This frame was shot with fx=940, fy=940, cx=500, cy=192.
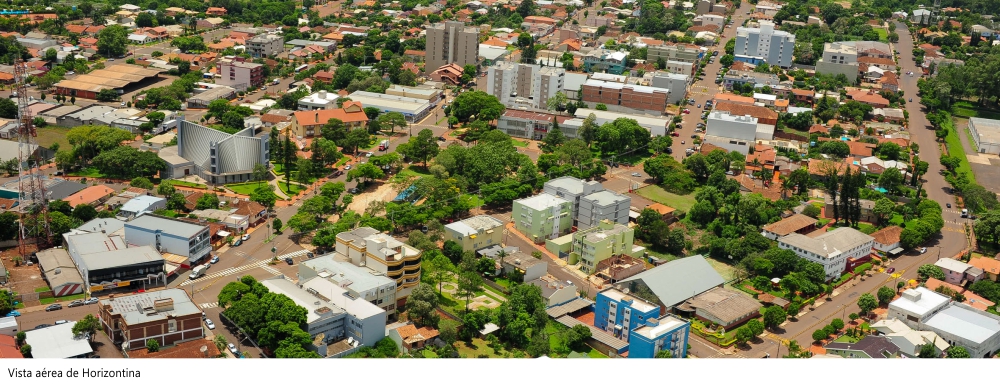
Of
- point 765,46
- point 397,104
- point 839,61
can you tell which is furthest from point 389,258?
point 839,61

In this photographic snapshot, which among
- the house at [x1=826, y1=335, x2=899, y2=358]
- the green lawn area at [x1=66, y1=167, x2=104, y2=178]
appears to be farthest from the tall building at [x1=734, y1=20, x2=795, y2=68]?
the green lawn area at [x1=66, y1=167, x2=104, y2=178]

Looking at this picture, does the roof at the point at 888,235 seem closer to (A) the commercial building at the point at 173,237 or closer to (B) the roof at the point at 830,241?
(B) the roof at the point at 830,241

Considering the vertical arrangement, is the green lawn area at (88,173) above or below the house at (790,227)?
below

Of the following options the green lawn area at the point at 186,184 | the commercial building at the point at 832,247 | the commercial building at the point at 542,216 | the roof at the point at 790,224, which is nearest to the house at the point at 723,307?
the commercial building at the point at 832,247

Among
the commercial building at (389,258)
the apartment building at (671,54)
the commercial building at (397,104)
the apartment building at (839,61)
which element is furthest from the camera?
the apartment building at (671,54)

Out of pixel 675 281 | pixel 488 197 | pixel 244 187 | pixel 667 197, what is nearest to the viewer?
pixel 675 281

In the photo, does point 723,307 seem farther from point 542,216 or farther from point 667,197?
point 667,197

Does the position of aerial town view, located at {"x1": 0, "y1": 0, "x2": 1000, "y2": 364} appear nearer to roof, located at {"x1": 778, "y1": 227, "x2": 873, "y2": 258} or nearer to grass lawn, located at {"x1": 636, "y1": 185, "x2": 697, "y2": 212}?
roof, located at {"x1": 778, "y1": 227, "x2": 873, "y2": 258}
